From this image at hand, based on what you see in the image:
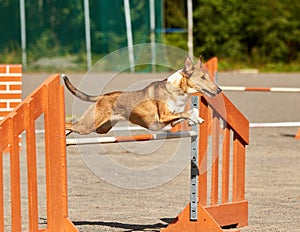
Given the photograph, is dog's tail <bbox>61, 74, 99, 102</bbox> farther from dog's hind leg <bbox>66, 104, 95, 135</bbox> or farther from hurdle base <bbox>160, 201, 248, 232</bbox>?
hurdle base <bbox>160, 201, 248, 232</bbox>

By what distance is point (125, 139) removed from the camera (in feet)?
16.9

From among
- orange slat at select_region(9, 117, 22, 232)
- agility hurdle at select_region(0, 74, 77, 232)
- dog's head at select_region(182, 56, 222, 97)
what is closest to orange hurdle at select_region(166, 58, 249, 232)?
dog's head at select_region(182, 56, 222, 97)

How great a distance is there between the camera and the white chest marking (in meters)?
4.92

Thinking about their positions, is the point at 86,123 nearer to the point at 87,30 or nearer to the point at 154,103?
the point at 154,103

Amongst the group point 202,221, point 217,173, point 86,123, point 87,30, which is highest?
point 87,30

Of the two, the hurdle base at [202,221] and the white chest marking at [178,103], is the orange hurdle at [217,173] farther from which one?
the white chest marking at [178,103]

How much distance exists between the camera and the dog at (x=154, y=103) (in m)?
4.91

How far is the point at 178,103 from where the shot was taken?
16.3 ft

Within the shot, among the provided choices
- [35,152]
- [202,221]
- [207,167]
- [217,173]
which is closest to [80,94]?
[35,152]

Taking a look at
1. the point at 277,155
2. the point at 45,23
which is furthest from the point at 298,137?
the point at 45,23

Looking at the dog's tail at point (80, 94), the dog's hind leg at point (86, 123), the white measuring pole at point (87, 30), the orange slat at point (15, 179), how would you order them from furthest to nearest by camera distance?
the white measuring pole at point (87, 30)
the dog's hind leg at point (86, 123)
the dog's tail at point (80, 94)
the orange slat at point (15, 179)

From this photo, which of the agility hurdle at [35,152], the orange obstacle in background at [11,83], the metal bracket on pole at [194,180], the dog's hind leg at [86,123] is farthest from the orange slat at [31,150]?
the orange obstacle in background at [11,83]

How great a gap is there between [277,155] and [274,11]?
77.4 ft

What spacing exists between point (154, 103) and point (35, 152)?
770 mm
